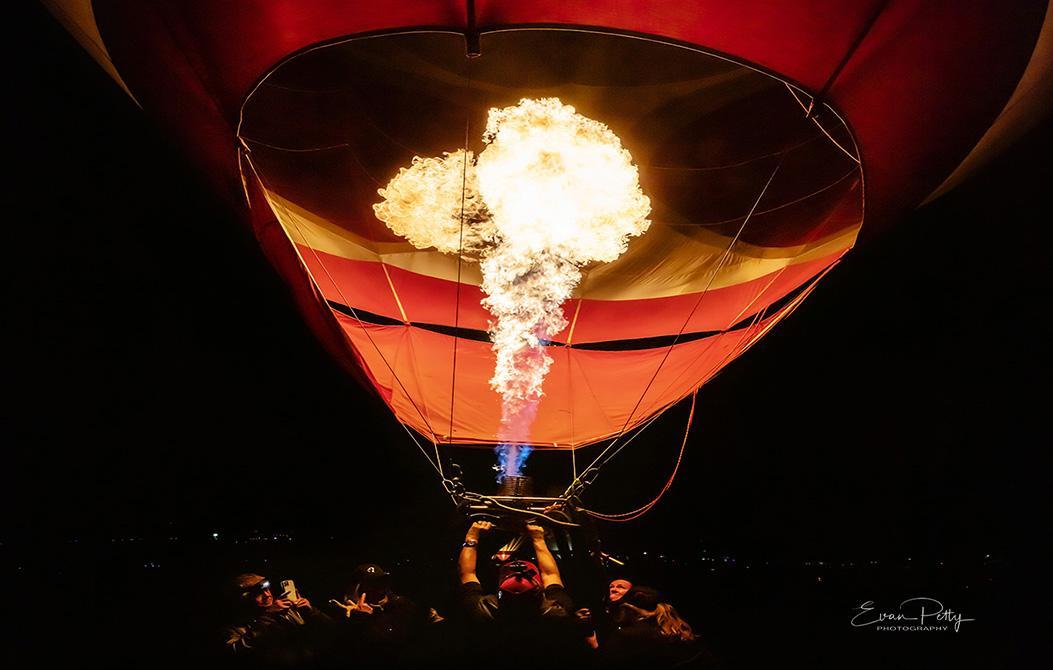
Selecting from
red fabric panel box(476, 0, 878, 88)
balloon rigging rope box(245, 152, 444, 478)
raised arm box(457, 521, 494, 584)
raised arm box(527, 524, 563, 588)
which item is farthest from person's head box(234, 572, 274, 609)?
red fabric panel box(476, 0, 878, 88)

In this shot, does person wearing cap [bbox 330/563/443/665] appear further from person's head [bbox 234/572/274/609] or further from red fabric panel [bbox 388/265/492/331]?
red fabric panel [bbox 388/265/492/331]

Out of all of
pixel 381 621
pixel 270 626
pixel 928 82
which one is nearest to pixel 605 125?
pixel 928 82

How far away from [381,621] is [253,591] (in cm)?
67

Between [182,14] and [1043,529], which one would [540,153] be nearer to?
[182,14]

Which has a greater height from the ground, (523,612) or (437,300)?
(437,300)

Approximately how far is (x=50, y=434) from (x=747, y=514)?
454cm

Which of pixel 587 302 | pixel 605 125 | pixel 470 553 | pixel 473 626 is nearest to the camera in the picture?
pixel 605 125

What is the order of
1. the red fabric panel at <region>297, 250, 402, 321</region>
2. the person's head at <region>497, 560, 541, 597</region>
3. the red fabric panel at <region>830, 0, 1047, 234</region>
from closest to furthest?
1. the red fabric panel at <region>830, 0, 1047, 234</region>
2. the red fabric panel at <region>297, 250, 402, 321</region>
3. the person's head at <region>497, 560, 541, 597</region>

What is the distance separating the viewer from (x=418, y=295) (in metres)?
2.51

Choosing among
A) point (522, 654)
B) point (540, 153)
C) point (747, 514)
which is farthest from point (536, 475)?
point (540, 153)

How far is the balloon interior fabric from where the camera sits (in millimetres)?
1769

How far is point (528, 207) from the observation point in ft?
6.26

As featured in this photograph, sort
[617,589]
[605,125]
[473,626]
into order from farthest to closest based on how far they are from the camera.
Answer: [617,589] < [473,626] < [605,125]
